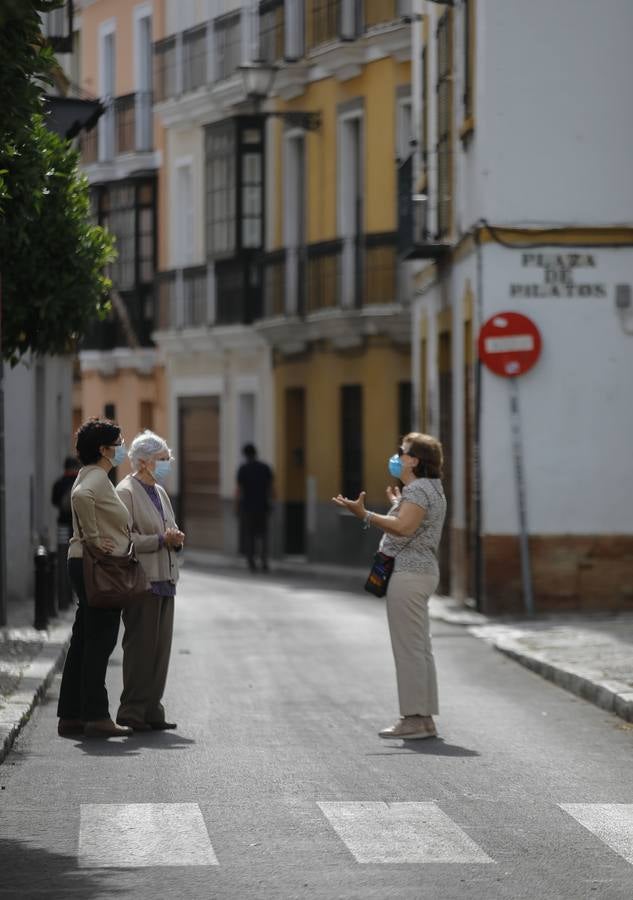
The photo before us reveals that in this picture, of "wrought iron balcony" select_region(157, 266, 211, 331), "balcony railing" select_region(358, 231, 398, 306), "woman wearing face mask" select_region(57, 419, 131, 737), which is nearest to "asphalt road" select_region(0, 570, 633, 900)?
"woman wearing face mask" select_region(57, 419, 131, 737)

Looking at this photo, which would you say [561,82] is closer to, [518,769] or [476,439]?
[476,439]

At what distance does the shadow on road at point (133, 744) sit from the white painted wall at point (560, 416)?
388 inches

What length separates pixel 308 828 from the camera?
8.84 meters

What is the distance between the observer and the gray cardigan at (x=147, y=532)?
1243 cm

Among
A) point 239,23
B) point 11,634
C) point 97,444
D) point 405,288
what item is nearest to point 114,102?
point 239,23

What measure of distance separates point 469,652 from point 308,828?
30.3 feet

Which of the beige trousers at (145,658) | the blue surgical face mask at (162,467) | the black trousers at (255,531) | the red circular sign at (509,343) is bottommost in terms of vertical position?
the black trousers at (255,531)

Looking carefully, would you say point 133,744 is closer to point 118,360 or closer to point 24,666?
point 24,666

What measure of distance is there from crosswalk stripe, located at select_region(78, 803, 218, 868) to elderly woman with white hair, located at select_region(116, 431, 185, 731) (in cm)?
290

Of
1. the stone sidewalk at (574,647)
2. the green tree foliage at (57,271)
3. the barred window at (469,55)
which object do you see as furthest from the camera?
the barred window at (469,55)

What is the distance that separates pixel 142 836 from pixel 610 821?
2.02 meters

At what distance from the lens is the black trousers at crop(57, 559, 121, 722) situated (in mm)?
12023

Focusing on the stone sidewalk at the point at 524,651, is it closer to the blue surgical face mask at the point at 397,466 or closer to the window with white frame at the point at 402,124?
the blue surgical face mask at the point at 397,466

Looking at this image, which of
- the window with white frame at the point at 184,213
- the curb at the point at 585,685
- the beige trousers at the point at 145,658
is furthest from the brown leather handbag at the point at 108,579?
the window with white frame at the point at 184,213
